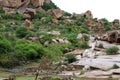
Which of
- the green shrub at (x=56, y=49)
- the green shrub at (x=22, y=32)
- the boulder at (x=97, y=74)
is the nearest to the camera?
the boulder at (x=97, y=74)

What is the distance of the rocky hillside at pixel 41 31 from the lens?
4616 cm

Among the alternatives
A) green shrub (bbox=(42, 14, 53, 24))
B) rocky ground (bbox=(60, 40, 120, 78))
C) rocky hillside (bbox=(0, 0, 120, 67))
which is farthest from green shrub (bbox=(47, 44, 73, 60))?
green shrub (bbox=(42, 14, 53, 24))

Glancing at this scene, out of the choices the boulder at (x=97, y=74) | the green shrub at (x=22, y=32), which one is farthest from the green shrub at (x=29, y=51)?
the boulder at (x=97, y=74)

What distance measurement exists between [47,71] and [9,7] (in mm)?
39799

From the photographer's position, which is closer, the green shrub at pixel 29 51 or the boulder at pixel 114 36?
the green shrub at pixel 29 51

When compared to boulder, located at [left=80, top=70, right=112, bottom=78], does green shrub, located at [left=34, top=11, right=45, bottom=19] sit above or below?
above

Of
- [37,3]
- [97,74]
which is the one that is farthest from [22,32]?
[97,74]

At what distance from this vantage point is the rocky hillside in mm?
46156

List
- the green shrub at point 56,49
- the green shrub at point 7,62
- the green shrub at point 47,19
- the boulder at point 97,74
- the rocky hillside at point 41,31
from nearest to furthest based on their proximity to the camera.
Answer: the boulder at point 97,74
the green shrub at point 7,62
the rocky hillside at point 41,31
the green shrub at point 56,49
the green shrub at point 47,19

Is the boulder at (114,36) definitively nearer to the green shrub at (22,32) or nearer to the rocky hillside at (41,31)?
the rocky hillside at (41,31)

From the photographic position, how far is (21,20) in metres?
67.8

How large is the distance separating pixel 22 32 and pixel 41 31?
376cm

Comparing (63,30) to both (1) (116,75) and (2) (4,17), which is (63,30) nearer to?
(2) (4,17)

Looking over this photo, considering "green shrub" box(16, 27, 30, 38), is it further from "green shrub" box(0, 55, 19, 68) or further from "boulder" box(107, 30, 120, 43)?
"green shrub" box(0, 55, 19, 68)
